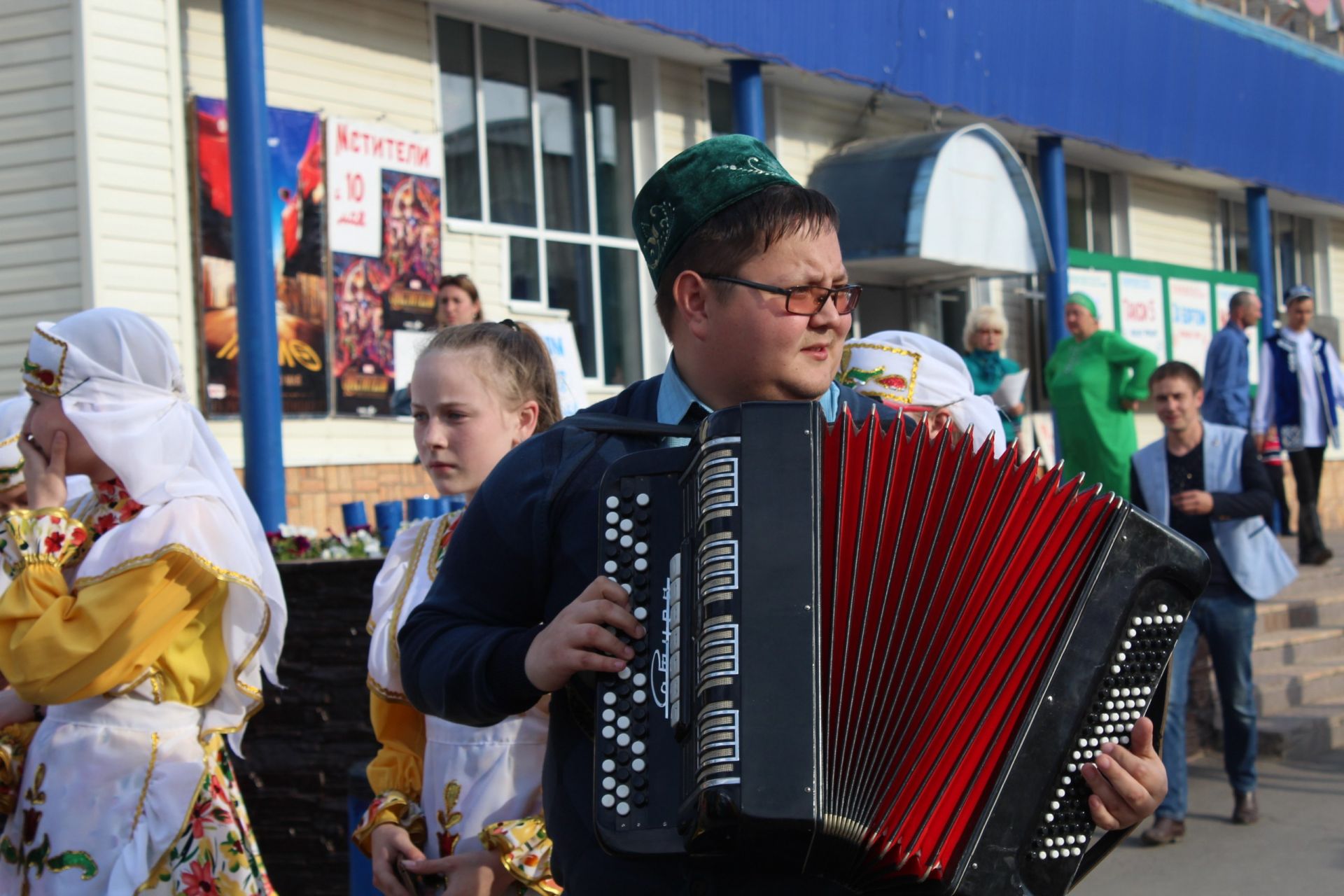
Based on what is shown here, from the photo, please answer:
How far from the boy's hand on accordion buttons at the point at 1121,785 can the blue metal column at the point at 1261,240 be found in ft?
64.5

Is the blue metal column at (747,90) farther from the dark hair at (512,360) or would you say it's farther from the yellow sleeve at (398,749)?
the yellow sleeve at (398,749)

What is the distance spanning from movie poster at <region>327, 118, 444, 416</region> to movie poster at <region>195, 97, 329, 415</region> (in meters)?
0.14

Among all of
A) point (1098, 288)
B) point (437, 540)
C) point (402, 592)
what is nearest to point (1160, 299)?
point (1098, 288)

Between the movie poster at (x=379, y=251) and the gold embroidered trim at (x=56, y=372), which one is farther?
the movie poster at (x=379, y=251)

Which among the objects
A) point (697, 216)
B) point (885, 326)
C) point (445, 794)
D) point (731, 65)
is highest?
point (731, 65)

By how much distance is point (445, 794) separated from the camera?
3.19 meters

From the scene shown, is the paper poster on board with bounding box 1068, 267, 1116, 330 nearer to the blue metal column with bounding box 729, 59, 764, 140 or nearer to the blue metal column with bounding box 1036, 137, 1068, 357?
the blue metal column with bounding box 1036, 137, 1068, 357

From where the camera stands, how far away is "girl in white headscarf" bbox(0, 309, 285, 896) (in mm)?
3451

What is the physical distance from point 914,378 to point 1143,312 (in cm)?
1458

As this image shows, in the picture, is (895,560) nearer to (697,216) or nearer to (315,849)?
(697,216)

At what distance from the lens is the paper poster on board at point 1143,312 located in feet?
57.5

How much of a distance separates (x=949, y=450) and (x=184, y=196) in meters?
8.20

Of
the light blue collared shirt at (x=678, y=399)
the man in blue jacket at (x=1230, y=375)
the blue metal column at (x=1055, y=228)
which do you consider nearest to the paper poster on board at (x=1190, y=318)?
the blue metal column at (x=1055, y=228)

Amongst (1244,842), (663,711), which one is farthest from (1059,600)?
(1244,842)
